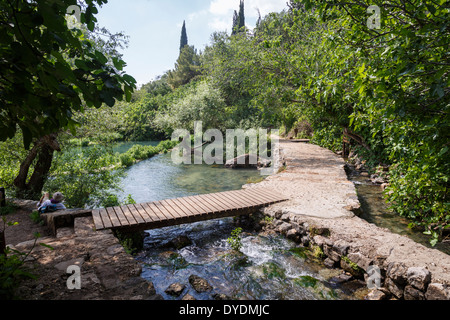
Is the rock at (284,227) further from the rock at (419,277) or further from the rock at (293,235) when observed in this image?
the rock at (419,277)

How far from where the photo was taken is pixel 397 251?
401cm

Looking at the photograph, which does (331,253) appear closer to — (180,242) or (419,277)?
(419,277)

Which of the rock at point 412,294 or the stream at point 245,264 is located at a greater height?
the rock at point 412,294

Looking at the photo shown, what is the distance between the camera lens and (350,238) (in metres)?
4.54

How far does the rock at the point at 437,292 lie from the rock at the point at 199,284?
2762 mm

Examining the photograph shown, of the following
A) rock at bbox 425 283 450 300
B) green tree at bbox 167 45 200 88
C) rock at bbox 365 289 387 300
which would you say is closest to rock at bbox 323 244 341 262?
rock at bbox 365 289 387 300

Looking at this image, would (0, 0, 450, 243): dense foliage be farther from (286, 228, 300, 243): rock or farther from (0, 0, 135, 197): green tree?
(286, 228, 300, 243): rock

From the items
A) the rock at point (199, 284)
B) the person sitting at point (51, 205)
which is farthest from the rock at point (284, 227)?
the person sitting at point (51, 205)

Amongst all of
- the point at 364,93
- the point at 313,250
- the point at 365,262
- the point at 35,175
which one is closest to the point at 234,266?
the point at 313,250

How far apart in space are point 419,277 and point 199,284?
288cm

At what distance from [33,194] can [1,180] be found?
1022 mm

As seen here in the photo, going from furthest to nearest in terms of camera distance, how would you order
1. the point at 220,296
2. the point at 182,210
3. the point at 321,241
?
the point at 182,210 → the point at 321,241 → the point at 220,296

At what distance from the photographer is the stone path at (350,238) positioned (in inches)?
136
